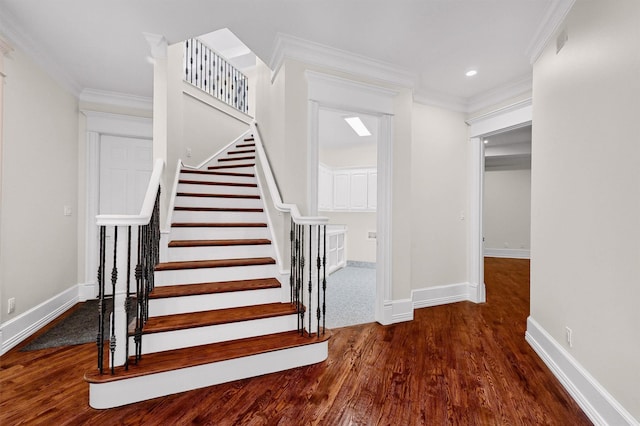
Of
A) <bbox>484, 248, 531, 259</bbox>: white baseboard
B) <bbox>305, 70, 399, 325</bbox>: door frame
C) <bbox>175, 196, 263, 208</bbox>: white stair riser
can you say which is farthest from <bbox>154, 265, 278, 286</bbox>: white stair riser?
<bbox>484, 248, 531, 259</bbox>: white baseboard

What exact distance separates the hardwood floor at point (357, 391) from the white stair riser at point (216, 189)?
5.99 feet

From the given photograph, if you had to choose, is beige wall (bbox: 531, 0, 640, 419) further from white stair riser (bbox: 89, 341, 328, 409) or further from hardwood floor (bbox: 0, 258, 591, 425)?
white stair riser (bbox: 89, 341, 328, 409)

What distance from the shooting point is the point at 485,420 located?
1.58 m

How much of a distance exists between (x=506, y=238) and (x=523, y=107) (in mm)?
5484

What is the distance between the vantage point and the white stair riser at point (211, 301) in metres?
2.18

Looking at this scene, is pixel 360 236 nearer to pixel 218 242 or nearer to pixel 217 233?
pixel 217 233

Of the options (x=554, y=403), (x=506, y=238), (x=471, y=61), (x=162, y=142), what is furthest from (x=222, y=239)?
(x=506, y=238)

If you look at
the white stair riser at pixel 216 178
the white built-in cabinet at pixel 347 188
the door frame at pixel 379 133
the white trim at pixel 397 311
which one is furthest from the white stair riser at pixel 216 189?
the white built-in cabinet at pixel 347 188

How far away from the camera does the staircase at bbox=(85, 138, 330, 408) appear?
5.84ft

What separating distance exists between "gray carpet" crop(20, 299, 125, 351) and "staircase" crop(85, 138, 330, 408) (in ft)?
3.09

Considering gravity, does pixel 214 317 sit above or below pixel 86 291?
above

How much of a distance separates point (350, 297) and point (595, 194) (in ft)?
9.36

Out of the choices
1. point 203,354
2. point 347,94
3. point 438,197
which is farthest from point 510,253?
point 203,354

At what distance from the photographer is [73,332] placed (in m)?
2.69
